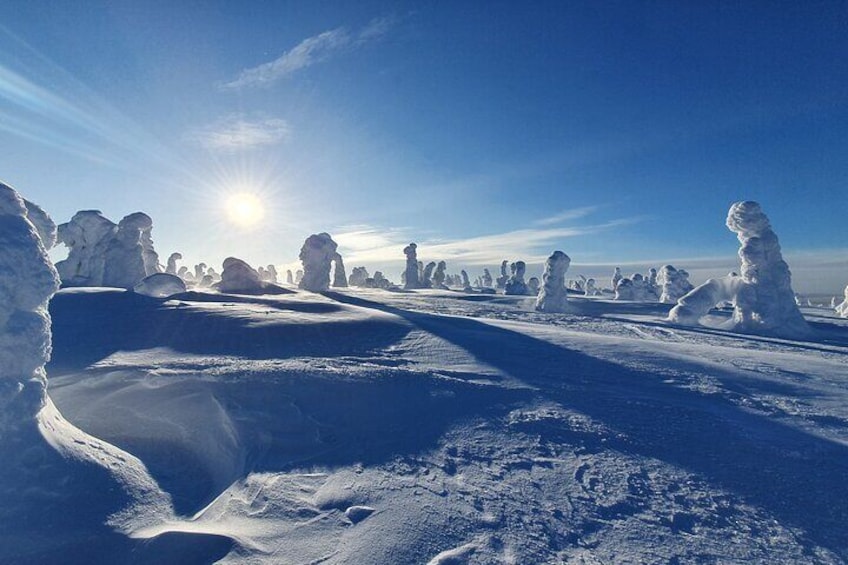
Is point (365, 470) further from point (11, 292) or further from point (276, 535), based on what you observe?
point (11, 292)

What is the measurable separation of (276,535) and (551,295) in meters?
28.2

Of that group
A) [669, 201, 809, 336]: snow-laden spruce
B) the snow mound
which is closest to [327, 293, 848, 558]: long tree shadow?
[669, 201, 809, 336]: snow-laden spruce

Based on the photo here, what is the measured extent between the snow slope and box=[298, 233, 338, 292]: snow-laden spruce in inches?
915

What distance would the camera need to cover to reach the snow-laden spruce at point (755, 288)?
20.7 m

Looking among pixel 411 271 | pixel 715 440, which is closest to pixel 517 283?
pixel 411 271

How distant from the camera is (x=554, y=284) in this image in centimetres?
3048

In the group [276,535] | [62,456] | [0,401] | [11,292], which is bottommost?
[276,535]

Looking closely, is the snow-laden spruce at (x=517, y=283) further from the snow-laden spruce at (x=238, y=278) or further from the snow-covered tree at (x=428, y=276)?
the snow-laden spruce at (x=238, y=278)

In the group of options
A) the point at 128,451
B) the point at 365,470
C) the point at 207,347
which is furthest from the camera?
the point at 207,347

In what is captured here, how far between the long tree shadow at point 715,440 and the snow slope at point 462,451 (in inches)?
1.4

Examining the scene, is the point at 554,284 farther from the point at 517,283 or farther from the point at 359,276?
the point at 359,276

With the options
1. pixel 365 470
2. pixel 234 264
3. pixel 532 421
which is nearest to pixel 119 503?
pixel 365 470

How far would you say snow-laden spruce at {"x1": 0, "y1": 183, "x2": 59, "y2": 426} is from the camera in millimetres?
5555

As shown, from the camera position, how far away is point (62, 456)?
5398 millimetres
